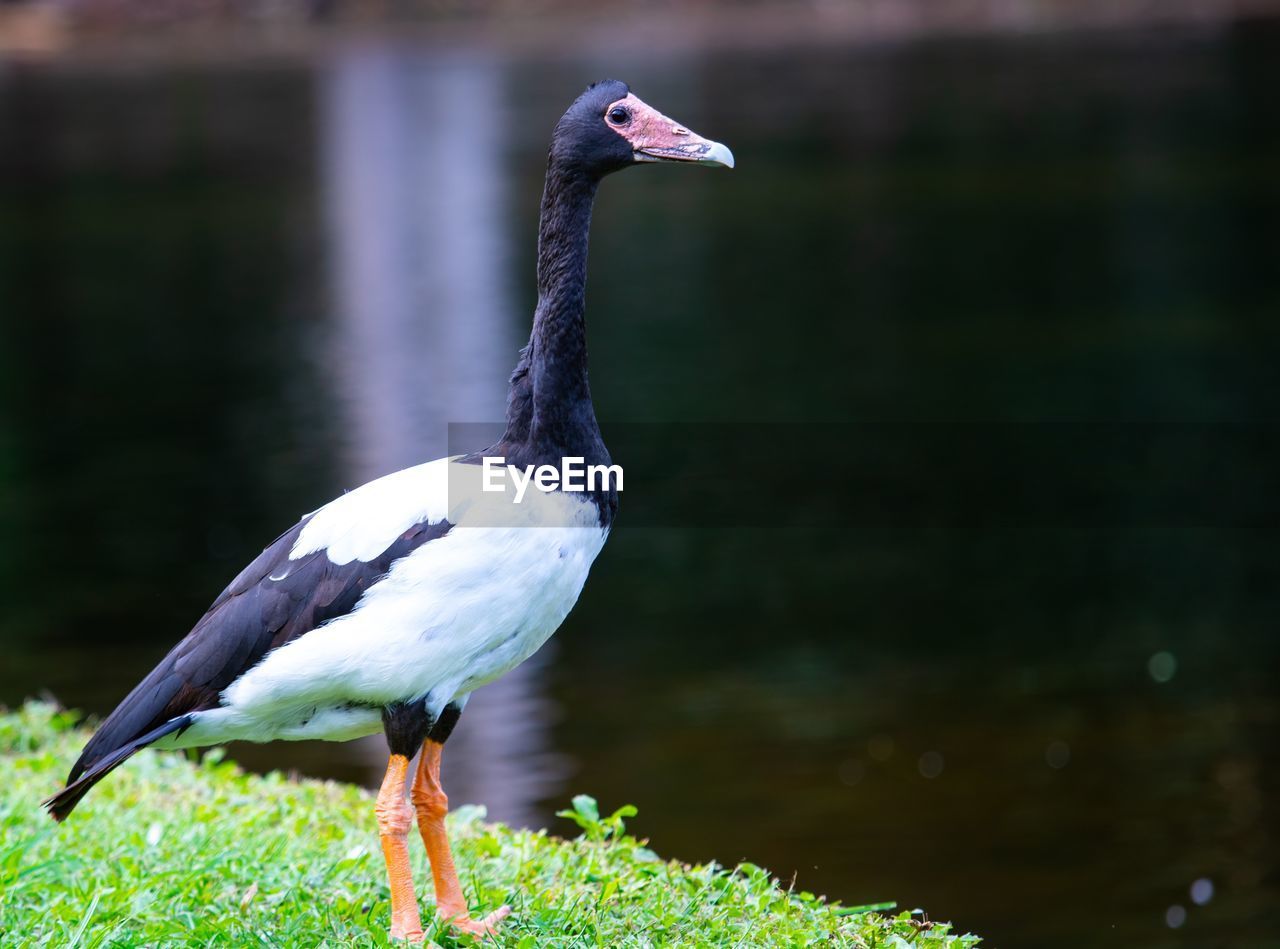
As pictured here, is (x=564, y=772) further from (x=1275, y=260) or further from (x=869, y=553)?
(x=1275, y=260)

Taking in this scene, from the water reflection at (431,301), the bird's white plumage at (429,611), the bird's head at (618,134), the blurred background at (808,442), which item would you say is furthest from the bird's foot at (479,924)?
the water reflection at (431,301)

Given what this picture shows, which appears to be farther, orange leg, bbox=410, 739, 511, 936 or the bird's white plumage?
orange leg, bbox=410, 739, 511, 936

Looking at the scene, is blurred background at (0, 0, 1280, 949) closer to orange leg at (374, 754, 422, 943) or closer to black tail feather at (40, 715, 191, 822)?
orange leg at (374, 754, 422, 943)

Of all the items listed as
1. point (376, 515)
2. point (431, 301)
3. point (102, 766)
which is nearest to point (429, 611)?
point (376, 515)

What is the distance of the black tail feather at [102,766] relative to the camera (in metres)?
4.93

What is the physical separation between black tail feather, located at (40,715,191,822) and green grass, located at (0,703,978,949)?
0.33m

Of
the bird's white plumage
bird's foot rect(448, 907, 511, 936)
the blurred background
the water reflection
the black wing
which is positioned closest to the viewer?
the bird's white plumage

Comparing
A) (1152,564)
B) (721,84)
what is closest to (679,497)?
(1152,564)

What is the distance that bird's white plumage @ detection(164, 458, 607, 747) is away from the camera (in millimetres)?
4844

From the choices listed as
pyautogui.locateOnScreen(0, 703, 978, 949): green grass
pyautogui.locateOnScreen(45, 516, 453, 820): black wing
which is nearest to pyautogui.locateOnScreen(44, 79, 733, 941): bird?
pyautogui.locateOnScreen(45, 516, 453, 820): black wing

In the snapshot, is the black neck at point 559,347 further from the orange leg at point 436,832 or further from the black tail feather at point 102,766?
the black tail feather at point 102,766

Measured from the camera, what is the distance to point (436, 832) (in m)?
5.25

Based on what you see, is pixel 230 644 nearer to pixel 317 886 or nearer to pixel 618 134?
pixel 317 886

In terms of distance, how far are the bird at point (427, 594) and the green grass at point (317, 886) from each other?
0.31m
